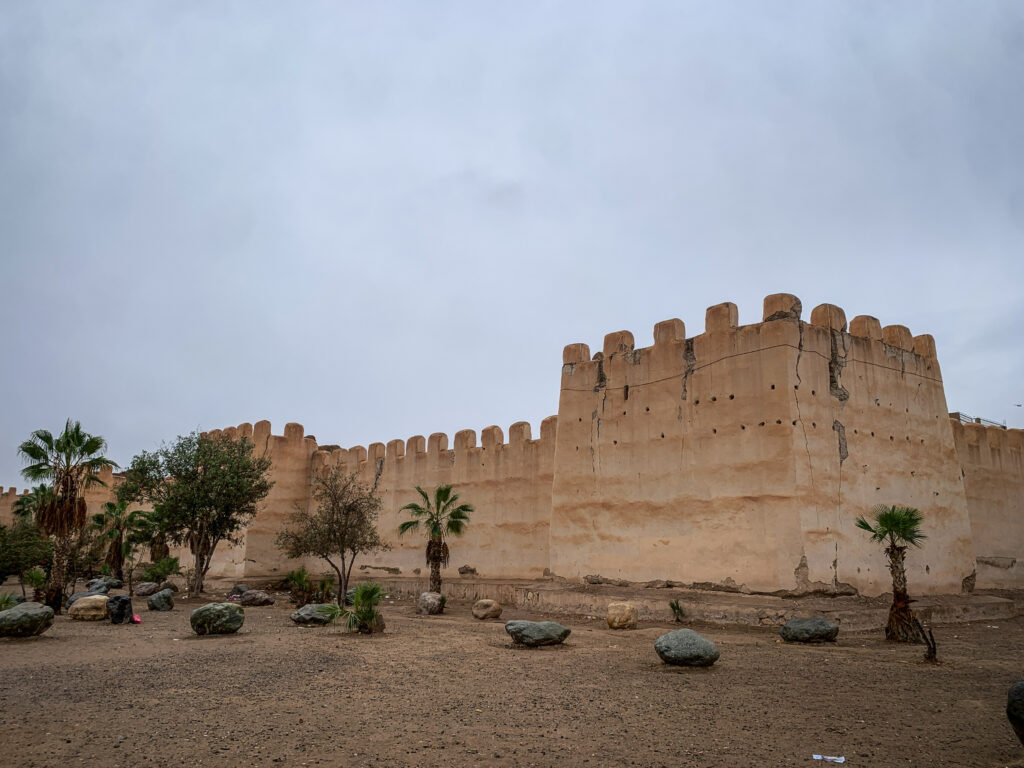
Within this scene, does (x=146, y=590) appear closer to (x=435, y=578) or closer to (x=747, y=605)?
(x=435, y=578)

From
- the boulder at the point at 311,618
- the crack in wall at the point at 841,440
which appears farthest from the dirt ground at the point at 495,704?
the crack in wall at the point at 841,440

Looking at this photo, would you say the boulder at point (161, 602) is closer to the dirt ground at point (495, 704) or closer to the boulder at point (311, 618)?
the boulder at point (311, 618)

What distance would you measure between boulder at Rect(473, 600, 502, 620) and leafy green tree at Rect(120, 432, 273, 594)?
29.9ft

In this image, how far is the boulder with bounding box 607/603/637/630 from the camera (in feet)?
39.6

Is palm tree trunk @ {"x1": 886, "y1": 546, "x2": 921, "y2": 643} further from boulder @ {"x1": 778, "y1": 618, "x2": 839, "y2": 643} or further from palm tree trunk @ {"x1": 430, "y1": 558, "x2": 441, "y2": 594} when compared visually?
palm tree trunk @ {"x1": 430, "y1": 558, "x2": 441, "y2": 594}

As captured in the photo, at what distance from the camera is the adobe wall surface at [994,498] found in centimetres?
1738

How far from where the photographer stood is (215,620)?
11.4 metres

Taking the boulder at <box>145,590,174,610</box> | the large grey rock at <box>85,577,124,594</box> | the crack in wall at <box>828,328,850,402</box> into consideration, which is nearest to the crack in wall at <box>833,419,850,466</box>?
the crack in wall at <box>828,328,850,402</box>

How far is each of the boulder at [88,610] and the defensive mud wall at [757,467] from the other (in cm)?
929

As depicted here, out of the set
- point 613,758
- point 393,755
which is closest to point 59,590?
point 393,755

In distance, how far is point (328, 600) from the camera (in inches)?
709

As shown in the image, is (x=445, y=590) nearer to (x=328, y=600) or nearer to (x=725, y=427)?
(x=328, y=600)

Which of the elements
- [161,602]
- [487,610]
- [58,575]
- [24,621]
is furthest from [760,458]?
[58,575]

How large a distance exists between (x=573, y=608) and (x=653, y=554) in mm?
2025
